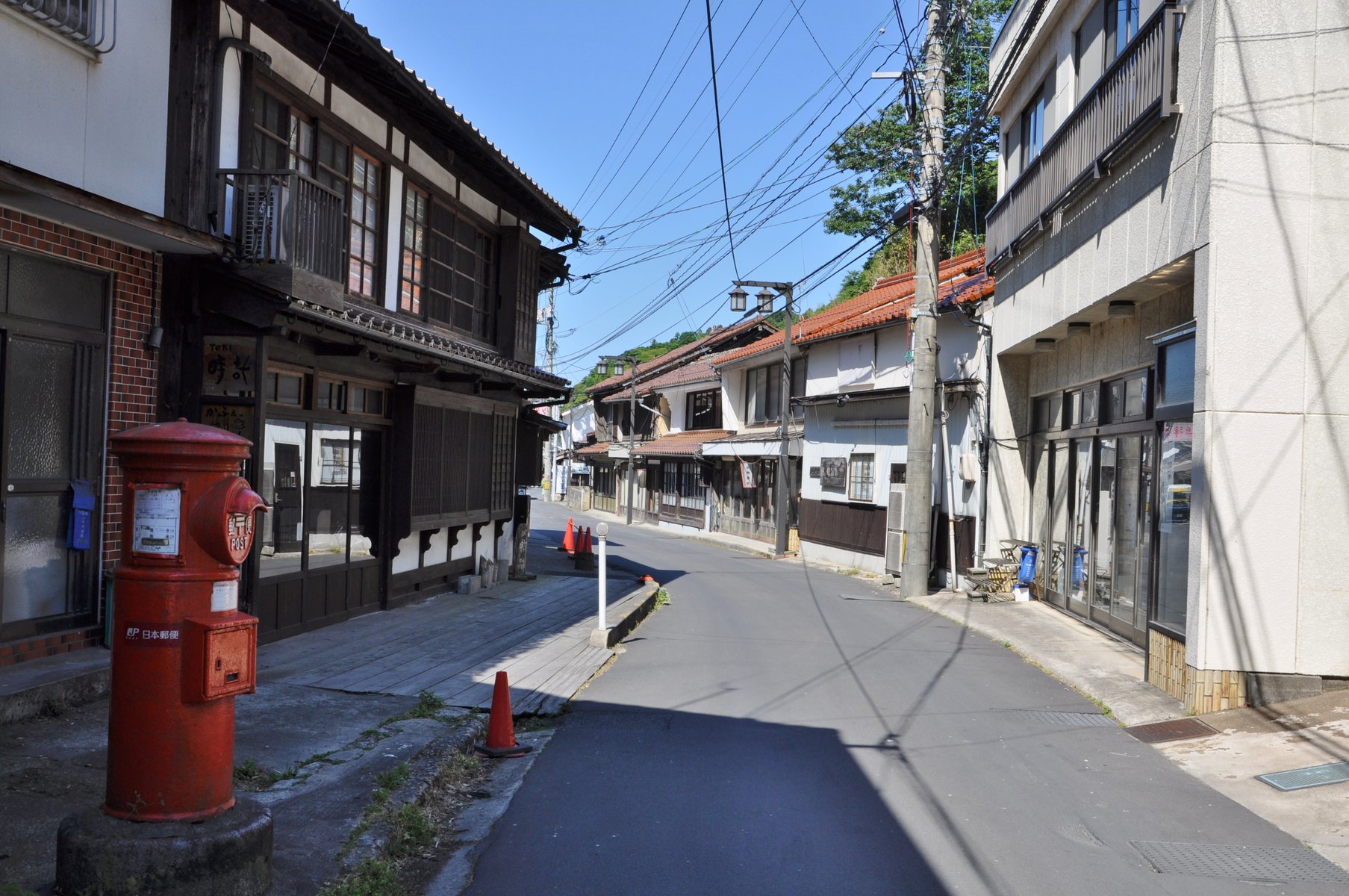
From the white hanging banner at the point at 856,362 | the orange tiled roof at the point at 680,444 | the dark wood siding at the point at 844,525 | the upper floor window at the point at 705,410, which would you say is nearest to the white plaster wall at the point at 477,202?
the white hanging banner at the point at 856,362

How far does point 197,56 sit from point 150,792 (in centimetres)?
705

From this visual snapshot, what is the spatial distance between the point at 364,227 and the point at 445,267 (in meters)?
2.69

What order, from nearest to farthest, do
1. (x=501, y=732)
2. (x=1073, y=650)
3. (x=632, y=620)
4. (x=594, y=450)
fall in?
(x=501, y=732) < (x=1073, y=650) < (x=632, y=620) < (x=594, y=450)

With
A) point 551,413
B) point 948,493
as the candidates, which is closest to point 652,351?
point 551,413

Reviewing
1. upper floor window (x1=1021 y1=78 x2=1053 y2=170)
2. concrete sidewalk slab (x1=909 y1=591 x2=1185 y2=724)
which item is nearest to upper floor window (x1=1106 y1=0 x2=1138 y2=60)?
upper floor window (x1=1021 y1=78 x2=1053 y2=170)

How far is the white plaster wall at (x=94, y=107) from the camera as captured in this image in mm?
7195

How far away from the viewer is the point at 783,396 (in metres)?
32.4

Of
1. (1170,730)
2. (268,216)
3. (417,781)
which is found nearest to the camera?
(417,781)

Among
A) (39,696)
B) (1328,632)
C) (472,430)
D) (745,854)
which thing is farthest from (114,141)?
(1328,632)

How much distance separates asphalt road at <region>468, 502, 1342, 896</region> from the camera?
5.28m

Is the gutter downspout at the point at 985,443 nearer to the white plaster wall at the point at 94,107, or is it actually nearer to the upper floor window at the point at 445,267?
the upper floor window at the point at 445,267

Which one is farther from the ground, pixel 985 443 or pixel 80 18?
pixel 80 18

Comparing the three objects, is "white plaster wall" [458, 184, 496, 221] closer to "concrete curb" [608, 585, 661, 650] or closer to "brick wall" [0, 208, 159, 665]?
"concrete curb" [608, 585, 661, 650]

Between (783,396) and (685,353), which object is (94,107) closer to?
(783,396)
